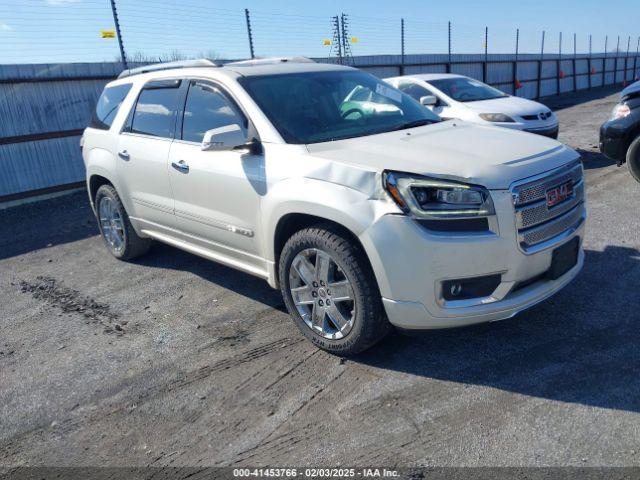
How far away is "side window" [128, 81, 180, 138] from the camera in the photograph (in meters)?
4.61


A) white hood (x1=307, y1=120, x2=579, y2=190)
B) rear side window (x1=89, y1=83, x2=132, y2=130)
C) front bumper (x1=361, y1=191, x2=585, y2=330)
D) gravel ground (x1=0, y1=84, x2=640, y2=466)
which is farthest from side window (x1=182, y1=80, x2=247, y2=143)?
front bumper (x1=361, y1=191, x2=585, y2=330)

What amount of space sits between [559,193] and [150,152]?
3.25m

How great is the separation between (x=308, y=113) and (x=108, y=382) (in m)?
2.28

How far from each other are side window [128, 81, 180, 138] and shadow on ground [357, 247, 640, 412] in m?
2.57

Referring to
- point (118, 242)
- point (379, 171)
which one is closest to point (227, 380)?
point (379, 171)

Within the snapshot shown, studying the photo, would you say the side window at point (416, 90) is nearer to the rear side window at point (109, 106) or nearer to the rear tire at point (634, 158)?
the rear tire at point (634, 158)

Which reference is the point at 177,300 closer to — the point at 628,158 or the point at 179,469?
the point at 179,469

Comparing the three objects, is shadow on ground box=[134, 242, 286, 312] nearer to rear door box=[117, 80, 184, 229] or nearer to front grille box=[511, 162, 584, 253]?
rear door box=[117, 80, 184, 229]

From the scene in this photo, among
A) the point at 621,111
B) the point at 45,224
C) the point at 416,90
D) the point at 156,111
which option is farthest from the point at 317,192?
the point at 416,90

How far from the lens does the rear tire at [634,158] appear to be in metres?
7.16

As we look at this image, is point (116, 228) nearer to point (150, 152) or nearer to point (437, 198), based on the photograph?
point (150, 152)

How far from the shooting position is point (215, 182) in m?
4.07

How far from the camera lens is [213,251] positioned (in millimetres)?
4434

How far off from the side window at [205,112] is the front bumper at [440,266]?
154cm
